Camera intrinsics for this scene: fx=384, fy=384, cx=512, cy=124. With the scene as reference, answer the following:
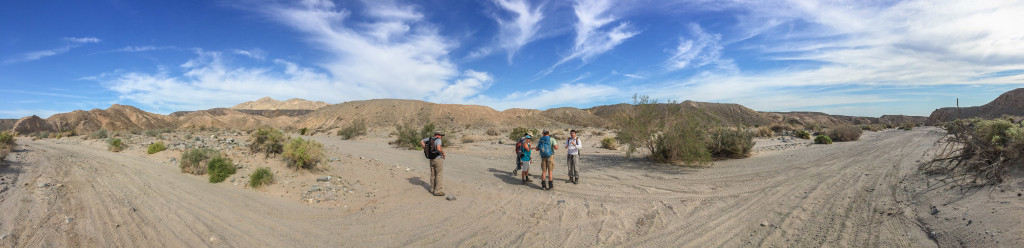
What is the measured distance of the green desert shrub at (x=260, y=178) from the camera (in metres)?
8.49

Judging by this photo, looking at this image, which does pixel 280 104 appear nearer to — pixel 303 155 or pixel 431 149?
pixel 303 155

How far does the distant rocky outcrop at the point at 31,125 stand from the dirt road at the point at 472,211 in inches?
2235

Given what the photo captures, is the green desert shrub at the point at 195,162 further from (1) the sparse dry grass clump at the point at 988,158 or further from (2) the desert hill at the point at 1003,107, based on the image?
(2) the desert hill at the point at 1003,107

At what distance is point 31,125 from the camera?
4597 cm

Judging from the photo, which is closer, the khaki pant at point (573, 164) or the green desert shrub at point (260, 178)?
the green desert shrub at point (260, 178)

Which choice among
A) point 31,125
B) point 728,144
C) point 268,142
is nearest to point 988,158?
point 728,144

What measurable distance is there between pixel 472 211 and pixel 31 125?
6892 cm

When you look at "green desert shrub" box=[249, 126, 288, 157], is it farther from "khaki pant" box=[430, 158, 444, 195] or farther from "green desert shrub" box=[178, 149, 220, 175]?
"khaki pant" box=[430, 158, 444, 195]

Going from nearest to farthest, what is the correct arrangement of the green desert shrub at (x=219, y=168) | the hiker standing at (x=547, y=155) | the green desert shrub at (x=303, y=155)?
the hiker standing at (x=547, y=155), the green desert shrub at (x=219, y=168), the green desert shrub at (x=303, y=155)

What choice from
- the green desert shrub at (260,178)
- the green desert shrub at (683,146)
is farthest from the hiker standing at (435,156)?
the green desert shrub at (683,146)

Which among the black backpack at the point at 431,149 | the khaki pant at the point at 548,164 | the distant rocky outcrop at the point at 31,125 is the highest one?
the distant rocky outcrop at the point at 31,125

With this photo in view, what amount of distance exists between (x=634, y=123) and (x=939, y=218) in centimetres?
841

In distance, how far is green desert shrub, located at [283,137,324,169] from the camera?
33.4 feet

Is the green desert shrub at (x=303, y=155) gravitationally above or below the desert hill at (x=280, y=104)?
below
